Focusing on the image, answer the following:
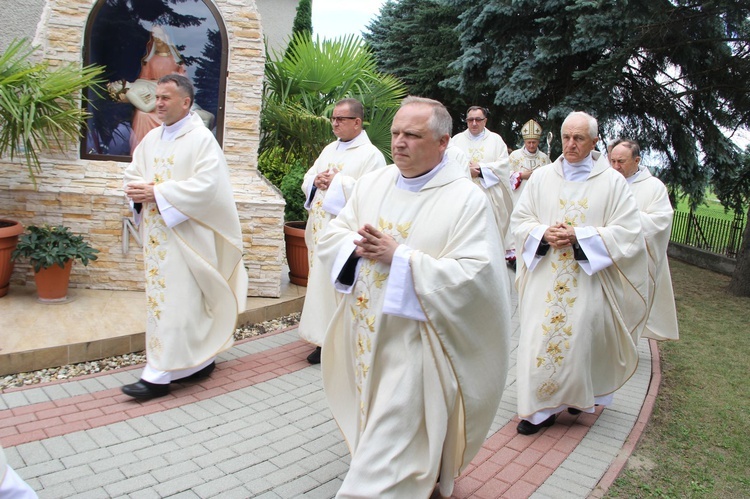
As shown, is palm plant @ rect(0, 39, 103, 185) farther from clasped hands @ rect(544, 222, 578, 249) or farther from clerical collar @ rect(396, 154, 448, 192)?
clasped hands @ rect(544, 222, 578, 249)

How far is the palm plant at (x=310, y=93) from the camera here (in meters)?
9.05

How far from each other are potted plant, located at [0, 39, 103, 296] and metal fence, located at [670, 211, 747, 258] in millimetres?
11960

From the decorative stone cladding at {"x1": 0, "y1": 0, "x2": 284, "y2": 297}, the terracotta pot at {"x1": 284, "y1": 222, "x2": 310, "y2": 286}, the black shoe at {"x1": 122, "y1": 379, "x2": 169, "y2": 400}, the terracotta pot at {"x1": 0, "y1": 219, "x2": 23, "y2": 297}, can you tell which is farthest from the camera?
the terracotta pot at {"x1": 284, "y1": 222, "x2": 310, "y2": 286}

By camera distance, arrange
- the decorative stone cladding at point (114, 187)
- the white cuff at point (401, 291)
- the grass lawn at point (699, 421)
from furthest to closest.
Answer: the decorative stone cladding at point (114, 187) → the grass lawn at point (699, 421) → the white cuff at point (401, 291)

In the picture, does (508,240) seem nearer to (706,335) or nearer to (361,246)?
(706,335)

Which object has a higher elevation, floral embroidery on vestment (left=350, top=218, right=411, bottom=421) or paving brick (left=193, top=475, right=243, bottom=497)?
floral embroidery on vestment (left=350, top=218, right=411, bottom=421)

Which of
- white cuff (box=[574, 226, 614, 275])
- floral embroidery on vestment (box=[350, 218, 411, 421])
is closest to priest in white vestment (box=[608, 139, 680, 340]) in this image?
white cuff (box=[574, 226, 614, 275])

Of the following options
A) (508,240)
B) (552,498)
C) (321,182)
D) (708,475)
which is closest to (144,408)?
(321,182)

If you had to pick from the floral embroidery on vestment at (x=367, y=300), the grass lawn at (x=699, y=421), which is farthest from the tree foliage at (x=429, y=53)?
the floral embroidery on vestment at (x=367, y=300)

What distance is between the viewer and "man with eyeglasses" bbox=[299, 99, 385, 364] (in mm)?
5734

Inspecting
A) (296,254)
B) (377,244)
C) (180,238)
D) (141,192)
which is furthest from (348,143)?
(377,244)

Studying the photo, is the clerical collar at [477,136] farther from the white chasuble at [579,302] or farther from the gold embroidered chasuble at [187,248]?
the gold embroidered chasuble at [187,248]

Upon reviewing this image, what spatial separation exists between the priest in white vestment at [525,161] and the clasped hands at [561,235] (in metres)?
5.98

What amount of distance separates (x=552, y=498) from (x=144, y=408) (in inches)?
110
